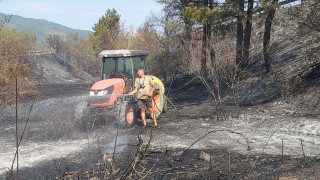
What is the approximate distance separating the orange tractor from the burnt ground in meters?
0.48

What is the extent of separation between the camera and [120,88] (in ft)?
39.1

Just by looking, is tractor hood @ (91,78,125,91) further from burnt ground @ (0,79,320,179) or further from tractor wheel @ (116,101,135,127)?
burnt ground @ (0,79,320,179)

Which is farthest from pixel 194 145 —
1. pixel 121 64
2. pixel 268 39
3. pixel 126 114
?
pixel 268 39

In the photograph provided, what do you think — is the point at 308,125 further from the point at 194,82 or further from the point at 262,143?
the point at 194,82

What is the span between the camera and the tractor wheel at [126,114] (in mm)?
11305

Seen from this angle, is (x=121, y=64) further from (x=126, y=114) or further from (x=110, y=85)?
(x=126, y=114)

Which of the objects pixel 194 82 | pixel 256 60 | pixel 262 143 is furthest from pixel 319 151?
pixel 194 82

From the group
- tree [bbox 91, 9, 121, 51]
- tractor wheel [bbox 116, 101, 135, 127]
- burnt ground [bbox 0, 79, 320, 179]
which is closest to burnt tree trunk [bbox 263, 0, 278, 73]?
burnt ground [bbox 0, 79, 320, 179]

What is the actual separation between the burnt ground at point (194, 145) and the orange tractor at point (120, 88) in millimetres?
482

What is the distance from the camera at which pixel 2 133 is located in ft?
40.1

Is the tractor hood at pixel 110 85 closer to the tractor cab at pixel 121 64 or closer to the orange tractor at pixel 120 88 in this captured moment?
the orange tractor at pixel 120 88

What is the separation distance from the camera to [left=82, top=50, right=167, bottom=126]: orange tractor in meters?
11.4

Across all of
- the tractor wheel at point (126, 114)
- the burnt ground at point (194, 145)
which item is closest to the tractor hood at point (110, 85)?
the tractor wheel at point (126, 114)

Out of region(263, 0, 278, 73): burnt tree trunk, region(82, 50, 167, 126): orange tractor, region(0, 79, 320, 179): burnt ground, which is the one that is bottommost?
region(0, 79, 320, 179): burnt ground
